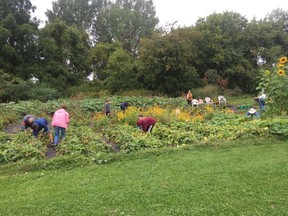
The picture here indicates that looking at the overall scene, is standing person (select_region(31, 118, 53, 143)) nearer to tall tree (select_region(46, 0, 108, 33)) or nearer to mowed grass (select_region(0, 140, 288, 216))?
mowed grass (select_region(0, 140, 288, 216))

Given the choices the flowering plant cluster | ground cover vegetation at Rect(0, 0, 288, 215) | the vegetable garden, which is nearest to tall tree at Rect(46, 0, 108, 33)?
ground cover vegetation at Rect(0, 0, 288, 215)

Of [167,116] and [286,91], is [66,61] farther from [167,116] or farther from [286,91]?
[286,91]

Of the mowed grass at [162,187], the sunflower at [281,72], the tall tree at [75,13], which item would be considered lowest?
the mowed grass at [162,187]

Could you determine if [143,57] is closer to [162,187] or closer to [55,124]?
[55,124]

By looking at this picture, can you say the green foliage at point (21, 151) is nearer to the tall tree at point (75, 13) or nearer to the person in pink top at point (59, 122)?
the person in pink top at point (59, 122)

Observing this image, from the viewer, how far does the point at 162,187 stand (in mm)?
5059

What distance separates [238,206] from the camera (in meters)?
4.25

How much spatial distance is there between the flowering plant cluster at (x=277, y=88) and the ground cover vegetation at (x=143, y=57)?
1973cm

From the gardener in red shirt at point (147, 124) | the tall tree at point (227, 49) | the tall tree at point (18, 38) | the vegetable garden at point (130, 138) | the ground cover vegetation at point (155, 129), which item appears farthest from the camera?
the tall tree at point (227, 49)

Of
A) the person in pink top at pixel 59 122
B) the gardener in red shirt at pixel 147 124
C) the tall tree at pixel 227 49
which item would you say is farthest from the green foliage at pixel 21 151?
the tall tree at pixel 227 49

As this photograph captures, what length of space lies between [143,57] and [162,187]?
2179 centimetres

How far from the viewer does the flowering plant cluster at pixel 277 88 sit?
17.1ft

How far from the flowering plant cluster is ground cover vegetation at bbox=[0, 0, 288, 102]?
64.7 feet

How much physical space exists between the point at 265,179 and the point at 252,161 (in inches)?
40.3
